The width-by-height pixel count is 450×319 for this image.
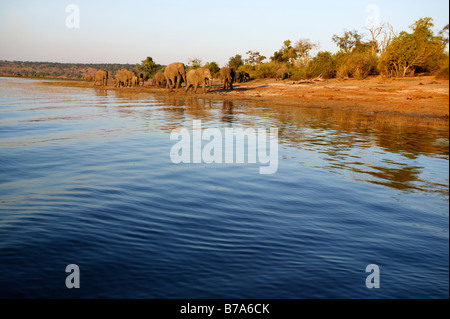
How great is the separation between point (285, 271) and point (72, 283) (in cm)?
195

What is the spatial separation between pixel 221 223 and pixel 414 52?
88.6 feet

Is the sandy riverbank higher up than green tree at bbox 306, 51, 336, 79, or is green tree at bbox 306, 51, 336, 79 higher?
green tree at bbox 306, 51, 336, 79

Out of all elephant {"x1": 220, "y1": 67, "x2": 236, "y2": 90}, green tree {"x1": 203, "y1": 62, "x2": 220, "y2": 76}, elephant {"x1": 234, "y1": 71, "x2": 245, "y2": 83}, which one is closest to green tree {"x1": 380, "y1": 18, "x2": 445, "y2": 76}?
elephant {"x1": 220, "y1": 67, "x2": 236, "y2": 90}

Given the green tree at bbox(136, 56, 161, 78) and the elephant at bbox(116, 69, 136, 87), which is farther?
the green tree at bbox(136, 56, 161, 78)

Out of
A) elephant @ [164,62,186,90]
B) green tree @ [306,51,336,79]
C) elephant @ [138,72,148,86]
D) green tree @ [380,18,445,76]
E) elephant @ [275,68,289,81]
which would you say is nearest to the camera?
green tree @ [380,18,445,76]

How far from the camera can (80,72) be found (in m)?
135

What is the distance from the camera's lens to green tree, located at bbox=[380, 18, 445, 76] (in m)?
26.8

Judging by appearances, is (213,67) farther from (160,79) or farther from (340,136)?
(340,136)

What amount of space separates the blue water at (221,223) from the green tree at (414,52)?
62.2 feet

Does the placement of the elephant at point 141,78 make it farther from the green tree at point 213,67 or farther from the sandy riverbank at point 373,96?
the sandy riverbank at point 373,96

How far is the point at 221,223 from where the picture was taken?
5.15m

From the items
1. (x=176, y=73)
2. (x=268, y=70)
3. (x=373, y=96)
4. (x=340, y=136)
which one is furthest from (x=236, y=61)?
(x=340, y=136)

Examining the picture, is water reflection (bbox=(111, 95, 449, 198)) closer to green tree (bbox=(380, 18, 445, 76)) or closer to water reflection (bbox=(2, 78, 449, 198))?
water reflection (bbox=(2, 78, 449, 198))

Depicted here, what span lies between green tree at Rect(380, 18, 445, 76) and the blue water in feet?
62.2
